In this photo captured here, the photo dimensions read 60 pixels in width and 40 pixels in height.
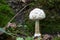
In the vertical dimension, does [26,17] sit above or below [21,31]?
above

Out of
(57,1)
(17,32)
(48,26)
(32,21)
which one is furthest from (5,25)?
(57,1)

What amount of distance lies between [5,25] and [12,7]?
0.57 meters

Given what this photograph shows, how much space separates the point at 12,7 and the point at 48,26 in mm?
771

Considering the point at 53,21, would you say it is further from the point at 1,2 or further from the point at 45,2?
the point at 1,2

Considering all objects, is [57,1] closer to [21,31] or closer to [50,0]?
[50,0]

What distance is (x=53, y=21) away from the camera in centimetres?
378

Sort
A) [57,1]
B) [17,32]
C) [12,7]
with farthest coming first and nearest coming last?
[12,7], [57,1], [17,32]

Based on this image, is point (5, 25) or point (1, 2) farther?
point (1, 2)

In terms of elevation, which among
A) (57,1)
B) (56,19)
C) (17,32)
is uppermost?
(57,1)

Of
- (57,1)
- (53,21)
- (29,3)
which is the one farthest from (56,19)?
(29,3)

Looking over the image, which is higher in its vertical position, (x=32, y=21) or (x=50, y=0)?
(x=50, y=0)

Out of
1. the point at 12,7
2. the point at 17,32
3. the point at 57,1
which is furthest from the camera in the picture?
the point at 12,7

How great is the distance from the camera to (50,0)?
152 inches

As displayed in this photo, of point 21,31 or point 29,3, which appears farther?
point 29,3
